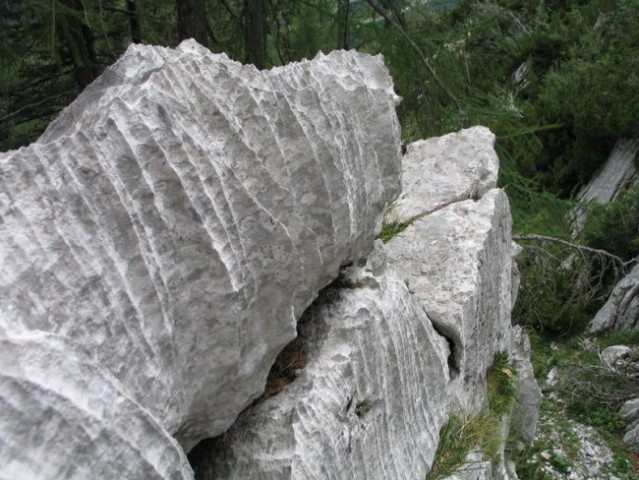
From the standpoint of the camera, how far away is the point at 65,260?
1.73m

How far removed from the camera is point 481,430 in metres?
3.90

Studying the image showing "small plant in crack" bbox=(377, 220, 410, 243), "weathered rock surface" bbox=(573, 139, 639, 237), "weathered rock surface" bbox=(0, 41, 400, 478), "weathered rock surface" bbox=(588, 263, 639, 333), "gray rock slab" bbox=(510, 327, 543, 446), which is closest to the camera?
"weathered rock surface" bbox=(0, 41, 400, 478)

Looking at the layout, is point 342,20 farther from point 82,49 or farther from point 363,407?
point 363,407

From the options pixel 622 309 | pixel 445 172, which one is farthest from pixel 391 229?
pixel 622 309

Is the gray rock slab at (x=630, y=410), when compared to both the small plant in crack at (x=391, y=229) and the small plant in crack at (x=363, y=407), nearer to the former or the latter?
the small plant in crack at (x=391, y=229)

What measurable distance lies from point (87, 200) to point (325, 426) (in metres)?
1.31

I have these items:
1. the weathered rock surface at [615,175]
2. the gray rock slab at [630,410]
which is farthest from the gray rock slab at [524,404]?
the weathered rock surface at [615,175]

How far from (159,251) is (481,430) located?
8.62ft

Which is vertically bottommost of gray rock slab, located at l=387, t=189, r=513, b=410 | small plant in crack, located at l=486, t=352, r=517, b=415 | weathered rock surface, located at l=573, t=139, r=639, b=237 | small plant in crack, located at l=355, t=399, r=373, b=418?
weathered rock surface, located at l=573, t=139, r=639, b=237

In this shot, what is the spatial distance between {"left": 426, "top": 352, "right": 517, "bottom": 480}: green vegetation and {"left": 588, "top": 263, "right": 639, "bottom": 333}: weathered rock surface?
7.41 meters

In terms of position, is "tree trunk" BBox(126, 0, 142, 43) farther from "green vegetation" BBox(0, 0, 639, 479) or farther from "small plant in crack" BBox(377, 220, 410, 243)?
"small plant in crack" BBox(377, 220, 410, 243)

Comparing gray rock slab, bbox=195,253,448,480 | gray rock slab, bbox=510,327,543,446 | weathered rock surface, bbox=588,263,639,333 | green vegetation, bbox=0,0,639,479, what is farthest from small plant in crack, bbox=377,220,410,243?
weathered rock surface, bbox=588,263,639,333

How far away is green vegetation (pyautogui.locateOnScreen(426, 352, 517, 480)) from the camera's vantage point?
3545mm

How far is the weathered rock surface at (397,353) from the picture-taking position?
2.55 metres
